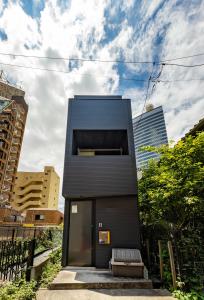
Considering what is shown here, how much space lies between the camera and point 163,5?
616 cm

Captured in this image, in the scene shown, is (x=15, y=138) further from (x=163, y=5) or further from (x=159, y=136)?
(x=163, y=5)

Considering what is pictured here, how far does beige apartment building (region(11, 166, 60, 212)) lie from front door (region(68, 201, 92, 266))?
63.8 m

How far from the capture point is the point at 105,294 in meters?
4.11

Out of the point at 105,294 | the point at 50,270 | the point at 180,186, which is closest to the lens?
the point at 105,294

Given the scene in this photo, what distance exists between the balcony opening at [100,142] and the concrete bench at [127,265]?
14.7 feet

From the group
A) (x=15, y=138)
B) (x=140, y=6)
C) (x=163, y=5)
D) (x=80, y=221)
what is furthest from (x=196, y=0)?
(x=15, y=138)

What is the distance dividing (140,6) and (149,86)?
295 cm

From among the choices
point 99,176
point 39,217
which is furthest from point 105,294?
point 39,217

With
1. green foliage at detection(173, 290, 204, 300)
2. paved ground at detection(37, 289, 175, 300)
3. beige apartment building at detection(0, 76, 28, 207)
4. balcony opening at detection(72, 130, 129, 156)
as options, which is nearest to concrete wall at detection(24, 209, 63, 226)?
beige apartment building at detection(0, 76, 28, 207)

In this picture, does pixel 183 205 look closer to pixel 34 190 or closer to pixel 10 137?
pixel 10 137

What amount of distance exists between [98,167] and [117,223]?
90.1 inches

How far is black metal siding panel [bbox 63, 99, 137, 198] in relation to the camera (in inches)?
267

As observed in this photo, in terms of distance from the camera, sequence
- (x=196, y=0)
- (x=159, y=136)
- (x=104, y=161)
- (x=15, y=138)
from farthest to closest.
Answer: (x=15, y=138) → (x=159, y=136) → (x=104, y=161) → (x=196, y=0)

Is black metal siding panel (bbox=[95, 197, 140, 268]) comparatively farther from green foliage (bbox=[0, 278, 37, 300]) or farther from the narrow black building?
green foliage (bbox=[0, 278, 37, 300])
